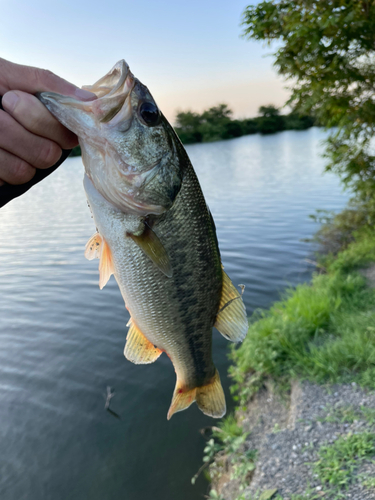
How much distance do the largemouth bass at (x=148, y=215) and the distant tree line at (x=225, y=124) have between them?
74.9 meters

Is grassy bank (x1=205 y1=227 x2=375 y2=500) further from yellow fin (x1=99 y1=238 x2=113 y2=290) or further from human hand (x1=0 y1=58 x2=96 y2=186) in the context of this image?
human hand (x1=0 y1=58 x2=96 y2=186)

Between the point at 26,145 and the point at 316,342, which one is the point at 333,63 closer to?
the point at 316,342

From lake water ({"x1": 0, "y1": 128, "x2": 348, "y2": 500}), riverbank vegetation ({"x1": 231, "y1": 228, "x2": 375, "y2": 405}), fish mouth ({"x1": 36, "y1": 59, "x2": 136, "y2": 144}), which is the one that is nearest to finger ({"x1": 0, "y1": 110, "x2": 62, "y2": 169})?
fish mouth ({"x1": 36, "y1": 59, "x2": 136, "y2": 144})

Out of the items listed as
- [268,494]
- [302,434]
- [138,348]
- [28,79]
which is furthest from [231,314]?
[302,434]

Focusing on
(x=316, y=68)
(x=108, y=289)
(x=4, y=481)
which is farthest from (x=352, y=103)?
(x=4, y=481)

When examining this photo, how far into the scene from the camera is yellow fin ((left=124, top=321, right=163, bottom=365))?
209cm

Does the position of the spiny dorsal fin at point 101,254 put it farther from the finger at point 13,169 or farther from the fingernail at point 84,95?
the fingernail at point 84,95

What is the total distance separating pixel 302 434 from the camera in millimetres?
3910

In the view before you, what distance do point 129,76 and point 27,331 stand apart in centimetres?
832

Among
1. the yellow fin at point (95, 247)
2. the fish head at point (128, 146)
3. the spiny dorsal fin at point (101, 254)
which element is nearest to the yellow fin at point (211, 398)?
the spiny dorsal fin at point (101, 254)

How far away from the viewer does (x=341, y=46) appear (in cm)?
791

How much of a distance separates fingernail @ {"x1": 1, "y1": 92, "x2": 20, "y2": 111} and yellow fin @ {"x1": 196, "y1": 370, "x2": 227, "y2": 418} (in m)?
1.88

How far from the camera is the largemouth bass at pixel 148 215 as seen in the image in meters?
1.57

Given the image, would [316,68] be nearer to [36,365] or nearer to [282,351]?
[282,351]
